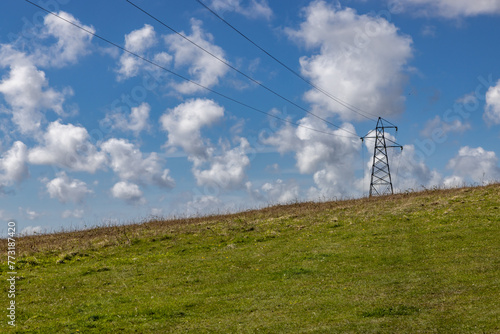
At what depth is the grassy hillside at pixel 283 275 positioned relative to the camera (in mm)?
16094

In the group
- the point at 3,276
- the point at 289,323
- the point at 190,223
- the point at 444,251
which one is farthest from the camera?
the point at 190,223

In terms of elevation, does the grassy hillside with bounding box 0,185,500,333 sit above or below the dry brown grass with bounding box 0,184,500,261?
below

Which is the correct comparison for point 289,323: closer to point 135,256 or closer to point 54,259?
point 135,256

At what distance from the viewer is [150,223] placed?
45.4 meters

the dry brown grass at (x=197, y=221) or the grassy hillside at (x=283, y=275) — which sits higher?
the dry brown grass at (x=197, y=221)

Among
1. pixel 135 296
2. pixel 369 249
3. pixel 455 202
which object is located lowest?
pixel 135 296

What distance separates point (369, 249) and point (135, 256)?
1496cm

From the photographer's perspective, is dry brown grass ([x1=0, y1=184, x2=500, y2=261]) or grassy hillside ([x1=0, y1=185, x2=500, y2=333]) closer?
grassy hillside ([x1=0, y1=185, x2=500, y2=333])

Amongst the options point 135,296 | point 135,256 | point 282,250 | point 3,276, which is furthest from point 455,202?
point 3,276

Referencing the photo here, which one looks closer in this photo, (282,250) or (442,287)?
(442,287)

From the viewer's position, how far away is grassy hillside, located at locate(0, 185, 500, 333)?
1609 centimetres

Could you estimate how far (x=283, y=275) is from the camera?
22516 mm

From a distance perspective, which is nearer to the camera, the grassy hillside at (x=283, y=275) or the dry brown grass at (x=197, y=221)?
the grassy hillside at (x=283, y=275)

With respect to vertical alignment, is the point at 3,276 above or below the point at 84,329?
above
